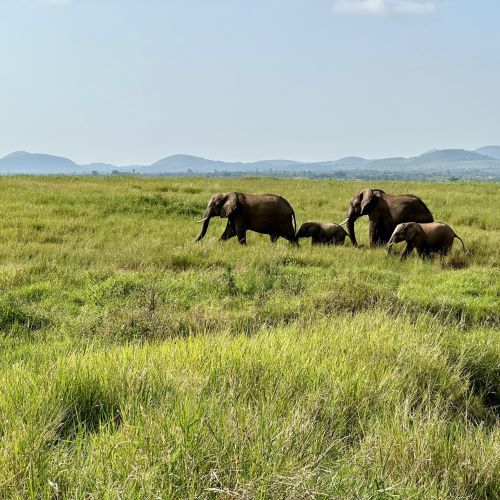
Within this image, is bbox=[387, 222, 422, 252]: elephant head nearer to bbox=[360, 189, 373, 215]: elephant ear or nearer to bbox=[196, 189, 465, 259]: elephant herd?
bbox=[196, 189, 465, 259]: elephant herd

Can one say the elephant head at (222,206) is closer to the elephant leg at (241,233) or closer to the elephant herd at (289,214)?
the elephant herd at (289,214)

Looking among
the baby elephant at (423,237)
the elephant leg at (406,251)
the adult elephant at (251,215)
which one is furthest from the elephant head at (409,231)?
the adult elephant at (251,215)

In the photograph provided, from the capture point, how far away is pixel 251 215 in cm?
1273

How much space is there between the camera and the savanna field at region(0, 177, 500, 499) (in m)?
2.27

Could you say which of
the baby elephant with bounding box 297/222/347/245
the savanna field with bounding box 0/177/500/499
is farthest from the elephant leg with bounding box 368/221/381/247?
the savanna field with bounding box 0/177/500/499

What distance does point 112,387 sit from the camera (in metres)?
3.39

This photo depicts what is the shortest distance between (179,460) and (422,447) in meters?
1.22

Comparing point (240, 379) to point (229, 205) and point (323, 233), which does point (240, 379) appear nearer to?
point (229, 205)

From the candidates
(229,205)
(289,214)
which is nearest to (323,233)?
(289,214)

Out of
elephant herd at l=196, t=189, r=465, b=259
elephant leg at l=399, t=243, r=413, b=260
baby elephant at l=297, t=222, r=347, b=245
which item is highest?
elephant herd at l=196, t=189, r=465, b=259

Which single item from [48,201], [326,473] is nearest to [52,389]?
[326,473]

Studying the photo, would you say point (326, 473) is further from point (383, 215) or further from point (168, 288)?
point (383, 215)

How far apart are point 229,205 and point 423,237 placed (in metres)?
4.52

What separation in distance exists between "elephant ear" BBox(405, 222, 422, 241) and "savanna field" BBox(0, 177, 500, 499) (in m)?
1.07
